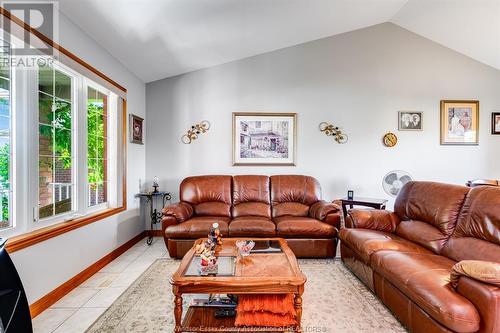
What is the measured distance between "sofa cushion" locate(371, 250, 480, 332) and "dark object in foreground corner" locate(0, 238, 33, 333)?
2341 mm

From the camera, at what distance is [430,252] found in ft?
7.62

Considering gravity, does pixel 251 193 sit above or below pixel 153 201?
above

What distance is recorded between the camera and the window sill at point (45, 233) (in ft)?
6.27

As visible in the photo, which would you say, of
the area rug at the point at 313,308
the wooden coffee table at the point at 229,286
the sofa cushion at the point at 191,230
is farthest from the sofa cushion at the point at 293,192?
the wooden coffee table at the point at 229,286

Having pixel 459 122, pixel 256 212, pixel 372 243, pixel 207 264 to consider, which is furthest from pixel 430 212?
pixel 459 122

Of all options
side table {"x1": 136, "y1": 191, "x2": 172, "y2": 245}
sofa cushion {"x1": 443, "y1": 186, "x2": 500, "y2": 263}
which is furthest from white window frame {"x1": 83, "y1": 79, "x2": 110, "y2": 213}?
sofa cushion {"x1": 443, "y1": 186, "x2": 500, "y2": 263}

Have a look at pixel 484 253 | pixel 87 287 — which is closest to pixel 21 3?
pixel 87 287

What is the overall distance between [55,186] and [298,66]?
12.1ft

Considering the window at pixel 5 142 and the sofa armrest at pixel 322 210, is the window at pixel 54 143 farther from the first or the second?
the sofa armrest at pixel 322 210

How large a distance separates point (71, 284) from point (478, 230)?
3531 millimetres

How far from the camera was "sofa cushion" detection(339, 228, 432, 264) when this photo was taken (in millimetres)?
2350

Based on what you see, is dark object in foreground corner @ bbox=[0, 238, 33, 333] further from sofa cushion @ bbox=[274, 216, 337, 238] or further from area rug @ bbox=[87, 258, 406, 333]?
sofa cushion @ bbox=[274, 216, 337, 238]

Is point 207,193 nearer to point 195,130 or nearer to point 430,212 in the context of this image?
point 195,130

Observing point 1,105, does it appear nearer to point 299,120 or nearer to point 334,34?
point 299,120
